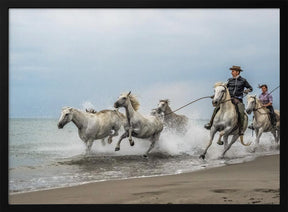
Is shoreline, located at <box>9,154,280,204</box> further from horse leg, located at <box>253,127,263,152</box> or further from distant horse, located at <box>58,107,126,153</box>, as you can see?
distant horse, located at <box>58,107,126,153</box>

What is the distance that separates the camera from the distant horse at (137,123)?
196 inches

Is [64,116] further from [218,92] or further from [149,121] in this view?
[218,92]

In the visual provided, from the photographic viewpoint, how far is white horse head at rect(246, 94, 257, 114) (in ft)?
16.6

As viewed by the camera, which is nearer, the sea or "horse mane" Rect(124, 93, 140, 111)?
the sea

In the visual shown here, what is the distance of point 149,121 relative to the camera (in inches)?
200

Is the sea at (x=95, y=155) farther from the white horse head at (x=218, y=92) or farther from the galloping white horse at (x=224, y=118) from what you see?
the white horse head at (x=218, y=92)

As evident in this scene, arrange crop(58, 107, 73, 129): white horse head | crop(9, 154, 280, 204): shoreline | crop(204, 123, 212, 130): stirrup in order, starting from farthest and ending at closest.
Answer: crop(204, 123, 212, 130): stirrup
crop(58, 107, 73, 129): white horse head
crop(9, 154, 280, 204): shoreline

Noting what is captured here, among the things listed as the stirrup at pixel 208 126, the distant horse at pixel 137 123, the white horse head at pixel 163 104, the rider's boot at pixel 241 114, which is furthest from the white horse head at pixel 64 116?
the rider's boot at pixel 241 114

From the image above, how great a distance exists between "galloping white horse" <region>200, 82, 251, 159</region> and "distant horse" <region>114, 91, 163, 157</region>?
0.53m

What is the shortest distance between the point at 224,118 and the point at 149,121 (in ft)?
2.53

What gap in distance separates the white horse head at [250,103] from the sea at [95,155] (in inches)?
8.1

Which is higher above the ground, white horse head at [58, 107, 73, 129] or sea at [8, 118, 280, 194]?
white horse head at [58, 107, 73, 129]

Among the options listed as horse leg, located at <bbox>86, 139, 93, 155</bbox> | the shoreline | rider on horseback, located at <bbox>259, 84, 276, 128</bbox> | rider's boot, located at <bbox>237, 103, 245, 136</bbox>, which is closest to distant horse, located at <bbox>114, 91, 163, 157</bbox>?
horse leg, located at <bbox>86, 139, 93, 155</bbox>
